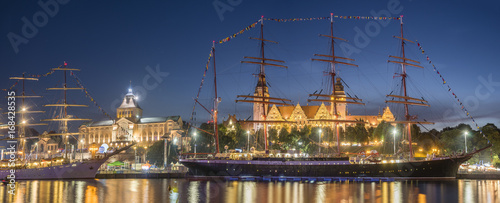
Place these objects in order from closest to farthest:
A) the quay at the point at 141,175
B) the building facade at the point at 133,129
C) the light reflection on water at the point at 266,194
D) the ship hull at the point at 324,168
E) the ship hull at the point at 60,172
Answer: the light reflection on water at the point at 266,194, the ship hull at the point at 324,168, the ship hull at the point at 60,172, the quay at the point at 141,175, the building facade at the point at 133,129

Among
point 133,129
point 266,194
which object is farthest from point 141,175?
point 133,129

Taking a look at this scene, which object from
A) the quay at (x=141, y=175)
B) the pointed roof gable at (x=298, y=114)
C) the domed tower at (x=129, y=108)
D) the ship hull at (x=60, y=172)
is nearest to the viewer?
the ship hull at (x=60, y=172)

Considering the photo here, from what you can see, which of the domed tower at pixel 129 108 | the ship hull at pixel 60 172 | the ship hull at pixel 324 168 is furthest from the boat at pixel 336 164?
the domed tower at pixel 129 108

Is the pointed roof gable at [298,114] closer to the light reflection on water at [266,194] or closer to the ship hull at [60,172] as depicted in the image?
the ship hull at [60,172]

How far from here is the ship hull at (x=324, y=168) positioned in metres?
65.8

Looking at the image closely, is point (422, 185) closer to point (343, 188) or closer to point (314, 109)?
point (343, 188)

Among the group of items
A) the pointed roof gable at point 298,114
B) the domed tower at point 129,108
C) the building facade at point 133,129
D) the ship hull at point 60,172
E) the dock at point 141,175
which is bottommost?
the dock at point 141,175

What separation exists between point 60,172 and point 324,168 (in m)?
39.6

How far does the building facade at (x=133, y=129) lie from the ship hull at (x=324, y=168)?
7725 centimetres

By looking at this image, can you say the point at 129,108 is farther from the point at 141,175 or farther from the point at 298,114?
the point at 141,175

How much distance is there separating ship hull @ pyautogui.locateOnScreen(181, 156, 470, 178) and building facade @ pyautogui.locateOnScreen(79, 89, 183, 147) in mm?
77250

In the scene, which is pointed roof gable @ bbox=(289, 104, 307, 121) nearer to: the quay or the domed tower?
the domed tower

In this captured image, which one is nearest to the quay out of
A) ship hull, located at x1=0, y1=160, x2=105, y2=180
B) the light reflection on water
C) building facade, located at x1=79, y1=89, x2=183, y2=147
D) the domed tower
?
ship hull, located at x1=0, y1=160, x2=105, y2=180

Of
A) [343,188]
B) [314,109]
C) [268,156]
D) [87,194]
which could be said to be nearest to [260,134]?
[314,109]
